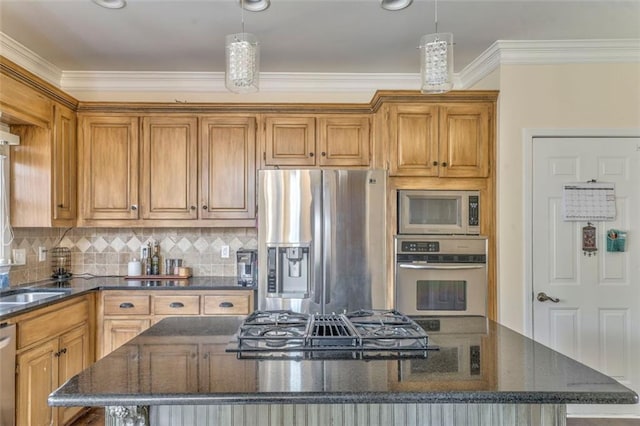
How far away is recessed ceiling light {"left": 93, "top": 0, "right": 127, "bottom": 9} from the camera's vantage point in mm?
2496

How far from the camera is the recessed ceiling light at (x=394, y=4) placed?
2.52 m

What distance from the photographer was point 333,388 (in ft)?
3.66

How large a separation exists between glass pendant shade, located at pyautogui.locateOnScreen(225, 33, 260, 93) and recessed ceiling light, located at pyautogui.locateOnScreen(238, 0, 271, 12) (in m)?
0.95

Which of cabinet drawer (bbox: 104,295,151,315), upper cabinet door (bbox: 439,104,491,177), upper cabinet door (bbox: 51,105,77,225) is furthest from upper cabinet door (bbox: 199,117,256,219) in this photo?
upper cabinet door (bbox: 439,104,491,177)

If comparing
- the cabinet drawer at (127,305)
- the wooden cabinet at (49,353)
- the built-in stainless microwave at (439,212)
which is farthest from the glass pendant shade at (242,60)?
the cabinet drawer at (127,305)

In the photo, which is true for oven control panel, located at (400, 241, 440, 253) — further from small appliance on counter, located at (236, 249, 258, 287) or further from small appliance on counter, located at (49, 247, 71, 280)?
small appliance on counter, located at (49, 247, 71, 280)

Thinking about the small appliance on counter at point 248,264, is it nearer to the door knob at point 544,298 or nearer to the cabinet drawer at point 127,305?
the cabinet drawer at point 127,305

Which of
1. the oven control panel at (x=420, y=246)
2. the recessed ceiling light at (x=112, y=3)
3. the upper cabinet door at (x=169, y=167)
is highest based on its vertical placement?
the recessed ceiling light at (x=112, y=3)

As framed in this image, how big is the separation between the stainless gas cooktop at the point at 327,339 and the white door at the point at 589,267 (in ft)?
6.18

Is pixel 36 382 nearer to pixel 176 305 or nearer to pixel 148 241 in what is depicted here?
pixel 176 305

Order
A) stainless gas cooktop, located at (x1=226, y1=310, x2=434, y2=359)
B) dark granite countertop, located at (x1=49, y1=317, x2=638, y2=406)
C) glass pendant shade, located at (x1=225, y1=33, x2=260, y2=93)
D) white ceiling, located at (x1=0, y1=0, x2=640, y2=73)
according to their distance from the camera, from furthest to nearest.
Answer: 1. white ceiling, located at (x1=0, y1=0, x2=640, y2=73)
2. glass pendant shade, located at (x1=225, y1=33, x2=260, y2=93)
3. stainless gas cooktop, located at (x1=226, y1=310, x2=434, y2=359)
4. dark granite countertop, located at (x1=49, y1=317, x2=638, y2=406)

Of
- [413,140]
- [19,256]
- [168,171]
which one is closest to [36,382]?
[19,256]

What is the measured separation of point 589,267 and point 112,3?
3.68 m

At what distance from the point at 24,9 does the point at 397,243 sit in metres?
2.84
